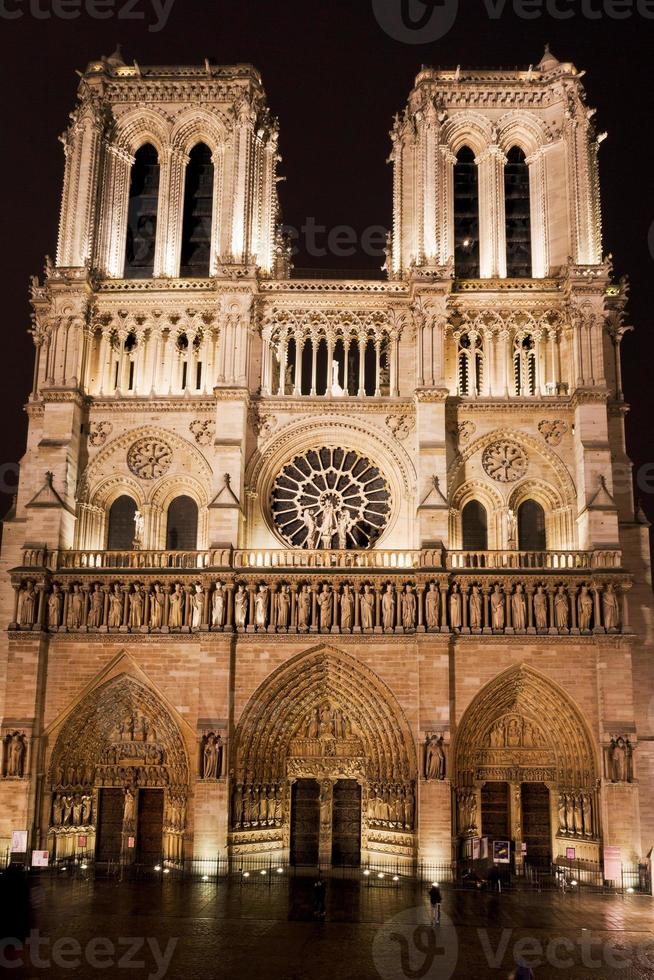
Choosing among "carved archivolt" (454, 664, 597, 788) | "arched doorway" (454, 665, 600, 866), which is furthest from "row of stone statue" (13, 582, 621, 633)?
"arched doorway" (454, 665, 600, 866)

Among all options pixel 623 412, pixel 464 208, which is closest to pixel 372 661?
pixel 623 412

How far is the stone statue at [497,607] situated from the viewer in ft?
89.6

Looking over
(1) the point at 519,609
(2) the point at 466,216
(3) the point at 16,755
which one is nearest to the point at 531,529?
(1) the point at 519,609

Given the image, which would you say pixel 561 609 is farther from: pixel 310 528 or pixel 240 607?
pixel 240 607

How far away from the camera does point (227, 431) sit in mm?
29375

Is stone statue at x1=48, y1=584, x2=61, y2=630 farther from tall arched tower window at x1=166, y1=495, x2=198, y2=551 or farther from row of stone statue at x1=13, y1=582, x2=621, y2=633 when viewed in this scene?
tall arched tower window at x1=166, y1=495, x2=198, y2=551

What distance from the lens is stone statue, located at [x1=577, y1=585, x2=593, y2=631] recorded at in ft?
89.3

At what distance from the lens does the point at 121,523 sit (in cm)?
3062

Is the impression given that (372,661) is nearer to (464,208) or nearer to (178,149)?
(464,208)

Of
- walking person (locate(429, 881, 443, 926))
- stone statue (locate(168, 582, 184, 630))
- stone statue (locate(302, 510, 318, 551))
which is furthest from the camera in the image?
stone statue (locate(302, 510, 318, 551))

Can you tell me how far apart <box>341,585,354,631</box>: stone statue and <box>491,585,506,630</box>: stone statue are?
12.9ft

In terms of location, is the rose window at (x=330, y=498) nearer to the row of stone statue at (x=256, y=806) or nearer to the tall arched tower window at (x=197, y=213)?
the row of stone statue at (x=256, y=806)

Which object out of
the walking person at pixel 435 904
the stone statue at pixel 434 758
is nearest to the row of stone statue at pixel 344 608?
the stone statue at pixel 434 758

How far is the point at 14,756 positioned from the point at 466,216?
22.0 meters
